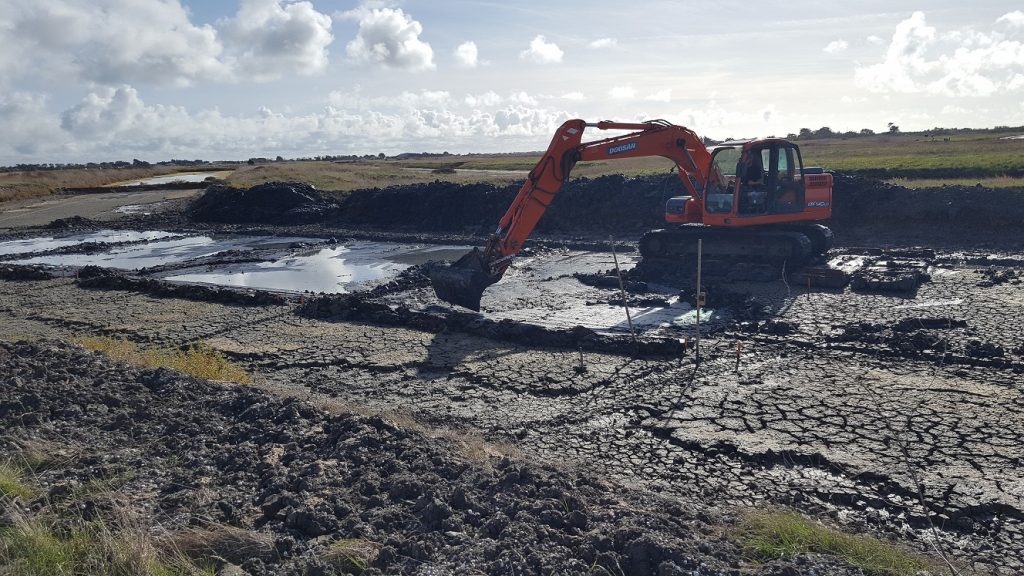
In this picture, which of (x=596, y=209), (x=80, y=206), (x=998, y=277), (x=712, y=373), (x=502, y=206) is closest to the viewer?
(x=712, y=373)

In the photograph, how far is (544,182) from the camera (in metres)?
13.7

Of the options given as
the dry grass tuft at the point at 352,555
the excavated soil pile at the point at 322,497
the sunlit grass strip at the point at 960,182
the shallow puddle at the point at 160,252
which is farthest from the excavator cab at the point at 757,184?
the shallow puddle at the point at 160,252

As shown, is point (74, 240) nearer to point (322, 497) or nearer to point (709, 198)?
point (709, 198)

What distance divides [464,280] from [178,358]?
4706 mm

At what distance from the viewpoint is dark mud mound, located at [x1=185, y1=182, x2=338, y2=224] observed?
30.8 metres

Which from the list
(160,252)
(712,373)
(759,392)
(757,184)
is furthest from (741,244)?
(160,252)

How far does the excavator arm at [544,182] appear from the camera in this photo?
12922mm

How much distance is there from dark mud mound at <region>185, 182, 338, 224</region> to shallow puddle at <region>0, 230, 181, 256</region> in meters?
3.94

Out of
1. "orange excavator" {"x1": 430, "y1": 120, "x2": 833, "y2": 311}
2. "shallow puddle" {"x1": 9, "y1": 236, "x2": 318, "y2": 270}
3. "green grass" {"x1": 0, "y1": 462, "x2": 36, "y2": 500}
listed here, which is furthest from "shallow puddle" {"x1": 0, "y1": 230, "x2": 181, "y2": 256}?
"green grass" {"x1": 0, "y1": 462, "x2": 36, "y2": 500}

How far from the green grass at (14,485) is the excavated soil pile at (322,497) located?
0.28ft

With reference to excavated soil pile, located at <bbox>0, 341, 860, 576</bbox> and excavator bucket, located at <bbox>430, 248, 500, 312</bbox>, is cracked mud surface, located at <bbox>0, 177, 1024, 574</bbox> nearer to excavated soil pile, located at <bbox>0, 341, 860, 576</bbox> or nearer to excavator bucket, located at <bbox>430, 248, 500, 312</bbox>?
excavator bucket, located at <bbox>430, 248, 500, 312</bbox>

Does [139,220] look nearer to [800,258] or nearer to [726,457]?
[800,258]

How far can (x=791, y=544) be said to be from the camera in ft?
15.5

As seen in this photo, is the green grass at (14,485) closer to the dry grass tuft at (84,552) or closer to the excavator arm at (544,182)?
the dry grass tuft at (84,552)
